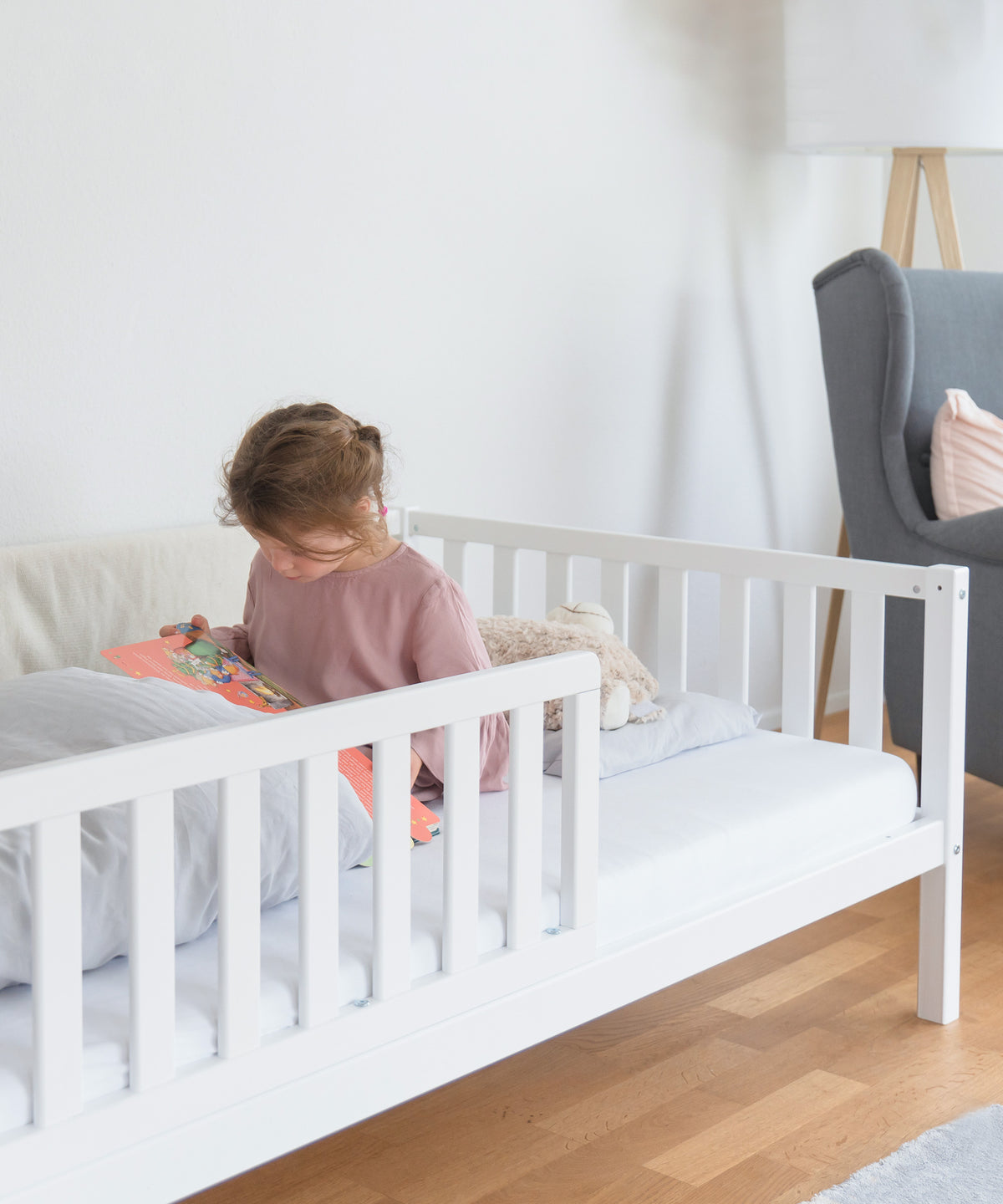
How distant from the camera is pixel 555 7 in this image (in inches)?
84.0

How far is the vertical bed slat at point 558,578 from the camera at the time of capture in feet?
5.93

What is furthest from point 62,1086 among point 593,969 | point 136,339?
point 136,339

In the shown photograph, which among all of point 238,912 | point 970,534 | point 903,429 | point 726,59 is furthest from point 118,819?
point 726,59

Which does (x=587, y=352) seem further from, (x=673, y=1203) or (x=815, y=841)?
(x=673, y=1203)

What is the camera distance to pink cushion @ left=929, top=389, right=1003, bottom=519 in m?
2.04

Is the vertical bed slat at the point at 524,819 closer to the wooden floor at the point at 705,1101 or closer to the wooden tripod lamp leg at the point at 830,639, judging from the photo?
the wooden floor at the point at 705,1101

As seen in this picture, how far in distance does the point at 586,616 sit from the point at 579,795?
0.66 m

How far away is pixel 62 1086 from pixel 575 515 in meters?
1.61

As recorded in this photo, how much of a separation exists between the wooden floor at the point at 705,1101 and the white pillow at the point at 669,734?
0.34 meters

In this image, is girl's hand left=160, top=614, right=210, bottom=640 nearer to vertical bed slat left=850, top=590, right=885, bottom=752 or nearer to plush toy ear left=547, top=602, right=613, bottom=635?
plush toy ear left=547, top=602, right=613, bottom=635

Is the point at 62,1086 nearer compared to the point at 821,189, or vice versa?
the point at 62,1086

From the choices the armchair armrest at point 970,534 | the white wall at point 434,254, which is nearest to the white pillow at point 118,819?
the white wall at point 434,254

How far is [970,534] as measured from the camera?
6.34 feet

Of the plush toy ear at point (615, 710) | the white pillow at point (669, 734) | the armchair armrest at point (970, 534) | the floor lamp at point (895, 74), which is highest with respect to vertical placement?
the floor lamp at point (895, 74)
